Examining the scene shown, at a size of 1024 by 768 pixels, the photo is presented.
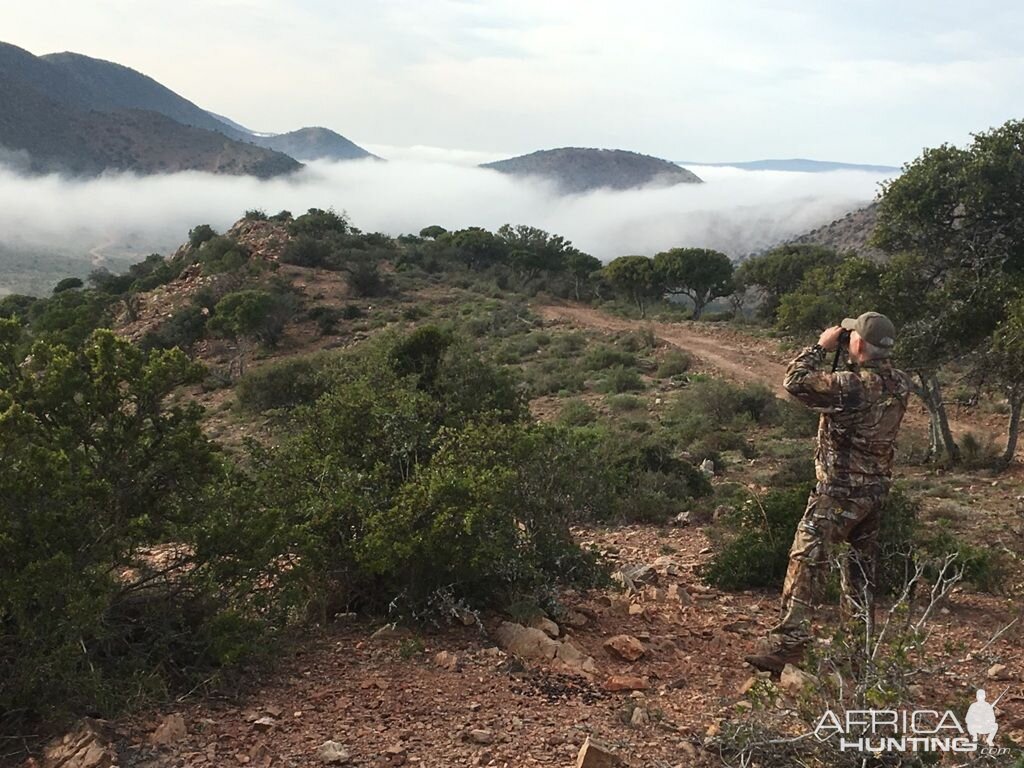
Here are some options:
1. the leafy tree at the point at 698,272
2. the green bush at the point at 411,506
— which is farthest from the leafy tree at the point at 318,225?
the green bush at the point at 411,506

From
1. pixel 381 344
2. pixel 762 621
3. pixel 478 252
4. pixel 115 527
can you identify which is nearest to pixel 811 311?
pixel 381 344

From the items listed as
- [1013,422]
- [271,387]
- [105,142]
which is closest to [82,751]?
[1013,422]

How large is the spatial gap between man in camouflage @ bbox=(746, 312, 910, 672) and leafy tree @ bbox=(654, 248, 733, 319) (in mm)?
33051

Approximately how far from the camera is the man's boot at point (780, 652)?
409 cm

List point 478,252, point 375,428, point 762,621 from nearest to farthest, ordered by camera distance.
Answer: point 762,621
point 375,428
point 478,252

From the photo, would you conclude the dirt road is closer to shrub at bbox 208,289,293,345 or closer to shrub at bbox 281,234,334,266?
shrub at bbox 208,289,293,345

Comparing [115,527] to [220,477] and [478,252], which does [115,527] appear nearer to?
[220,477]

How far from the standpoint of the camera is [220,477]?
4.32 meters

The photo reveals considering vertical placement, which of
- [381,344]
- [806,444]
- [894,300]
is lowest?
[806,444]

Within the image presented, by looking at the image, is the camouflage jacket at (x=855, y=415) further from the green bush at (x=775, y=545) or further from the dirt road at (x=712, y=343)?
the dirt road at (x=712, y=343)

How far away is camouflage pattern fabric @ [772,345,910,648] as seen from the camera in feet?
13.7

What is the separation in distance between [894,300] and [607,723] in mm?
8922

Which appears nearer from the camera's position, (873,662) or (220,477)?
(873,662)

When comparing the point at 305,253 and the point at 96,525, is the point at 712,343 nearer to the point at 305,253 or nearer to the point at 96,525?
the point at 305,253
